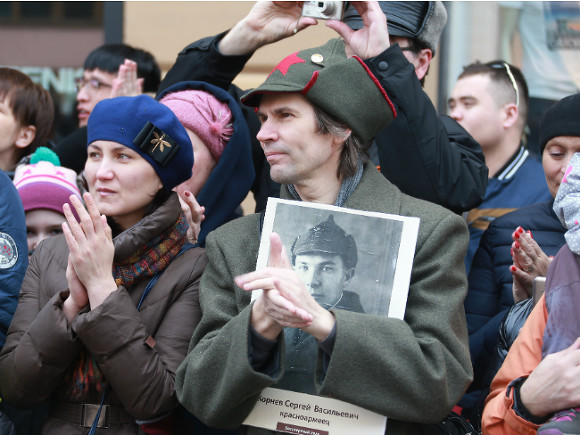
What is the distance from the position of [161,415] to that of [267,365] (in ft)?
1.62

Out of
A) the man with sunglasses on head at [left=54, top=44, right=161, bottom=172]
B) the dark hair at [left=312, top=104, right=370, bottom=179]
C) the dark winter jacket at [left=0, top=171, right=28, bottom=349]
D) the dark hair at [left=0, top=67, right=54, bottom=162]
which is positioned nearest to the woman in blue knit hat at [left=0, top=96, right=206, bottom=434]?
the dark winter jacket at [left=0, top=171, right=28, bottom=349]

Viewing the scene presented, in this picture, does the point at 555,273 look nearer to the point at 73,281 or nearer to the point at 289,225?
the point at 289,225

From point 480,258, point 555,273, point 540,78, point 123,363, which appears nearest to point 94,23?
point 540,78

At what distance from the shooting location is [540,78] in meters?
5.63

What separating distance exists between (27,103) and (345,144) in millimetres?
1802

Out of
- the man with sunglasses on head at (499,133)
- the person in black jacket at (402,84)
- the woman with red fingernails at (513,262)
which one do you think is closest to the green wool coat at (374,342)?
the person in black jacket at (402,84)

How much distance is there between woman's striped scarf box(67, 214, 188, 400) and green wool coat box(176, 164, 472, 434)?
0.17m

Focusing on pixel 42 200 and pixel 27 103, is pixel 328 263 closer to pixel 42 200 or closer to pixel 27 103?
pixel 42 200

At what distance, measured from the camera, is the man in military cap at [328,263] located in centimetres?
252

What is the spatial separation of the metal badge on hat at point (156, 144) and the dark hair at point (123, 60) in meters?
1.86

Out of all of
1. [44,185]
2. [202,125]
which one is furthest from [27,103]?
[202,125]

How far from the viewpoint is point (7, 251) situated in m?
2.99

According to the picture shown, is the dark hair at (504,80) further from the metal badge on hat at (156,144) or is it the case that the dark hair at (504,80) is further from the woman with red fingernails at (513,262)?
the metal badge on hat at (156,144)

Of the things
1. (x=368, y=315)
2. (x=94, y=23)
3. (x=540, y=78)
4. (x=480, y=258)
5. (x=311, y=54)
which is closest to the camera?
(x=368, y=315)
